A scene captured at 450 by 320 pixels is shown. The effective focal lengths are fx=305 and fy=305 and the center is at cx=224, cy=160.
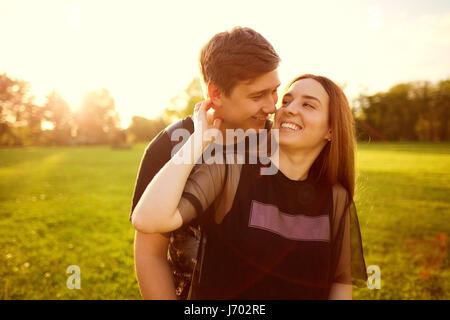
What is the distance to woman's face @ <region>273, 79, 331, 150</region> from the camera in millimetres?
2230

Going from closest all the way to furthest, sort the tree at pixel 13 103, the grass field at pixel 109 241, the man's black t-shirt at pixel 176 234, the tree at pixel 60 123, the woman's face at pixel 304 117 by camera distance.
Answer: the woman's face at pixel 304 117 → the man's black t-shirt at pixel 176 234 → the grass field at pixel 109 241 → the tree at pixel 13 103 → the tree at pixel 60 123

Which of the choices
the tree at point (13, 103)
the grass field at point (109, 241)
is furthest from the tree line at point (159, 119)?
the grass field at point (109, 241)

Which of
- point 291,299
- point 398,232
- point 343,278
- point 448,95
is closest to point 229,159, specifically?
point 291,299

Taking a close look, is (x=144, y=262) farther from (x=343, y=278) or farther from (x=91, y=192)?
(x=91, y=192)

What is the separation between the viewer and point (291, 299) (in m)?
1.96

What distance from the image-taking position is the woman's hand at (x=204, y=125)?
196 centimetres

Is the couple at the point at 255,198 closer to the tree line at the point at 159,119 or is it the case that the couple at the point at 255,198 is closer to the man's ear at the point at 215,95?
the man's ear at the point at 215,95

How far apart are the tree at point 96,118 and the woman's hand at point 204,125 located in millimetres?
68472

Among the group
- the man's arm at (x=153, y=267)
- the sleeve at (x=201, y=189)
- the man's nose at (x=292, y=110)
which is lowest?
the man's arm at (x=153, y=267)

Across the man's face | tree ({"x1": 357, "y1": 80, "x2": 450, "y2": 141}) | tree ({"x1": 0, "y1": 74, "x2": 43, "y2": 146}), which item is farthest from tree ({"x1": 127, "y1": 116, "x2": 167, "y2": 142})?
the man's face

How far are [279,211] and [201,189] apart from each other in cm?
56

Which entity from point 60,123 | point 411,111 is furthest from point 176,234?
point 60,123

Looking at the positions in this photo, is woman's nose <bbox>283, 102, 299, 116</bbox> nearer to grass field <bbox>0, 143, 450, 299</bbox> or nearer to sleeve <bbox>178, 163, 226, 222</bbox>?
sleeve <bbox>178, 163, 226, 222</bbox>
